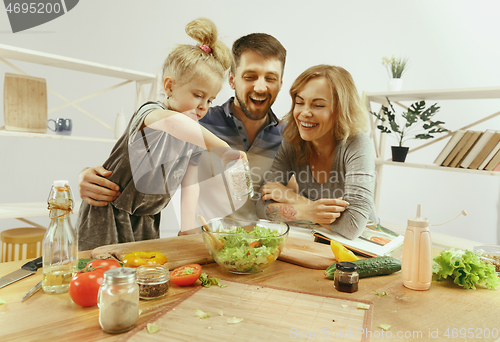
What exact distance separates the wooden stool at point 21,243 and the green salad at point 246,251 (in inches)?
57.7

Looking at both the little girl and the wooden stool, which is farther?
the wooden stool

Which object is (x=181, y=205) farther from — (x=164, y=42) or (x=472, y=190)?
(x=472, y=190)

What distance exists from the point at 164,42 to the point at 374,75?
5.56 feet

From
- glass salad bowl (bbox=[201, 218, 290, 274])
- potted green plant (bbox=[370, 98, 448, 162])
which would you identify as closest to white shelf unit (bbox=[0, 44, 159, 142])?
glass salad bowl (bbox=[201, 218, 290, 274])

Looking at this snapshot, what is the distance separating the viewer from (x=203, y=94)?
150cm

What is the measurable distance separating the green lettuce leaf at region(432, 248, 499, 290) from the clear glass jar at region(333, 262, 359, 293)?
27cm

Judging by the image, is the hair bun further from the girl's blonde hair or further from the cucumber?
the cucumber

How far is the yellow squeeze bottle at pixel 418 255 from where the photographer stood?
0.92 metres

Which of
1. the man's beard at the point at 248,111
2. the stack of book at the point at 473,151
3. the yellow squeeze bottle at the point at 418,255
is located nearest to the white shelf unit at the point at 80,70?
the man's beard at the point at 248,111

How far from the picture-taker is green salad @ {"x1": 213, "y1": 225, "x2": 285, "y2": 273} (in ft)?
3.14

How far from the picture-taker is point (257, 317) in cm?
74

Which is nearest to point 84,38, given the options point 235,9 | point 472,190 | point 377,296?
point 235,9

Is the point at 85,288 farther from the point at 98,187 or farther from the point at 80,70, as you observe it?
the point at 80,70

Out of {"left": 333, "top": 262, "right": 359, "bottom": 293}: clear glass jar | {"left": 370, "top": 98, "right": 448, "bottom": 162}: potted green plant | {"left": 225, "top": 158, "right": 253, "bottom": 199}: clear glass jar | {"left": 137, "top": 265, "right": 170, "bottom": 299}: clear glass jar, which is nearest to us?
{"left": 137, "top": 265, "right": 170, "bottom": 299}: clear glass jar
